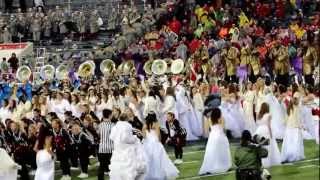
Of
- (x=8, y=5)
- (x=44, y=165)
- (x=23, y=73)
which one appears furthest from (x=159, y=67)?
(x=8, y=5)

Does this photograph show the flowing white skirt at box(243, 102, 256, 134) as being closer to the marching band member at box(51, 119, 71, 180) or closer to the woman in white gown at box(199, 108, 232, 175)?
the woman in white gown at box(199, 108, 232, 175)

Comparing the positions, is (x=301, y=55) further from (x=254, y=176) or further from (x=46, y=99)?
(x=254, y=176)

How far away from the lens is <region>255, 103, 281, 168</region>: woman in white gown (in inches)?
688

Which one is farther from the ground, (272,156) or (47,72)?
(47,72)

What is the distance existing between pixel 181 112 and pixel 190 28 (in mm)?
13543

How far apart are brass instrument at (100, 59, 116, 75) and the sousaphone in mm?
1826

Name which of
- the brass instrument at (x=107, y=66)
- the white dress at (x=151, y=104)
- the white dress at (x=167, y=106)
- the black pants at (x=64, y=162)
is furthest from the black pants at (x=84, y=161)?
the brass instrument at (x=107, y=66)

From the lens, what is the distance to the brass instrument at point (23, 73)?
33.3 metres

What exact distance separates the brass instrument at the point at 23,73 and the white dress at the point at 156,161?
15.5 m

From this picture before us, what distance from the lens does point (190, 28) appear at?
122 feet

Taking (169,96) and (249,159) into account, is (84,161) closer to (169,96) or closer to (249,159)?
(169,96)

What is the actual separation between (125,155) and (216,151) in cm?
273

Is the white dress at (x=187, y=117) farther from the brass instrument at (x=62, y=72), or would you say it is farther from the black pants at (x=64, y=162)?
the brass instrument at (x=62, y=72)

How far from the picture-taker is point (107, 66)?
33.2 m
